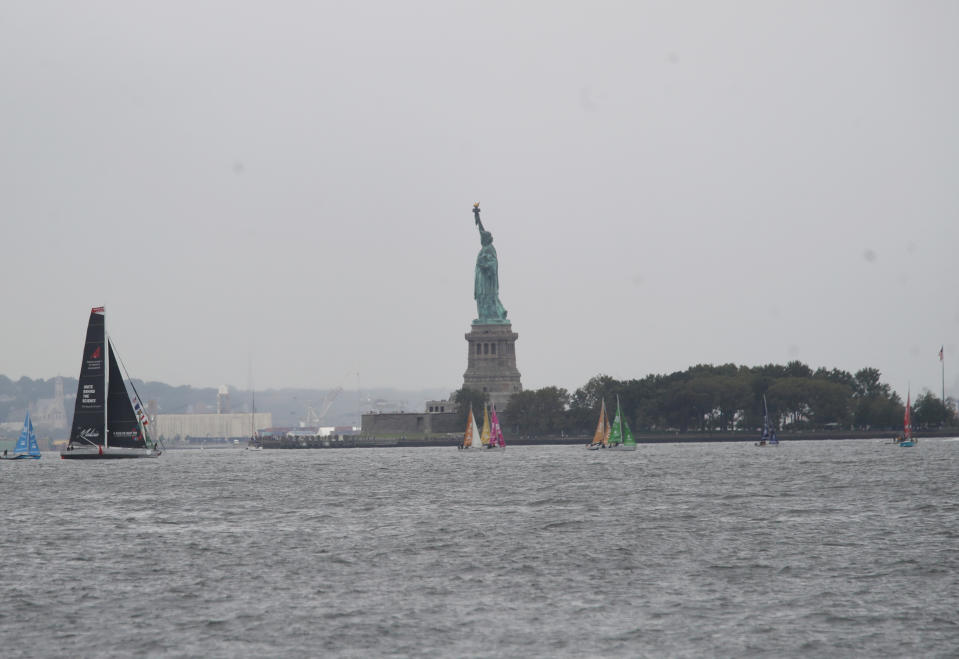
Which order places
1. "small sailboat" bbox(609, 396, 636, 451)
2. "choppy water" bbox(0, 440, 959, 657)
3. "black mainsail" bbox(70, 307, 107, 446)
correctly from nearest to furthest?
"choppy water" bbox(0, 440, 959, 657), "black mainsail" bbox(70, 307, 107, 446), "small sailboat" bbox(609, 396, 636, 451)

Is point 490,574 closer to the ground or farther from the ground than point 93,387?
closer to the ground

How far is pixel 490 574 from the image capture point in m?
48.4

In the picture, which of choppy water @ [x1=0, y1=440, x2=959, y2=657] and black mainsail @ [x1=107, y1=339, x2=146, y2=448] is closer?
choppy water @ [x1=0, y1=440, x2=959, y2=657]

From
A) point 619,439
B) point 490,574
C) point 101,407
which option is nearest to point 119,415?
point 101,407

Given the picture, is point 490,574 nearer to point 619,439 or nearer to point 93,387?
point 93,387

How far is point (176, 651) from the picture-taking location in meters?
35.5

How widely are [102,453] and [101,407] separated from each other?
452 cm

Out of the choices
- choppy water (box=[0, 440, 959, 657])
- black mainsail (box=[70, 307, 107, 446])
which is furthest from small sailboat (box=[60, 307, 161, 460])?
choppy water (box=[0, 440, 959, 657])

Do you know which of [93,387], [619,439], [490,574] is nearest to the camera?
[490,574]

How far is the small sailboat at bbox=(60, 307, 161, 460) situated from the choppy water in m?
44.3

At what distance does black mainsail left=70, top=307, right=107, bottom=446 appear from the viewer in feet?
438

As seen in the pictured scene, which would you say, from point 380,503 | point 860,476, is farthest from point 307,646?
point 860,476

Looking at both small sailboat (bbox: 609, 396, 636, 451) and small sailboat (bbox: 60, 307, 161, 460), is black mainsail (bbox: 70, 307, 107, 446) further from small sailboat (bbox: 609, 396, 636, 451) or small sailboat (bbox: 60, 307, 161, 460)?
small sailboat (bbox: 609, 396, 636, 451)

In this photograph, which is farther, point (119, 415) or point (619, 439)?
point (619, 439)
